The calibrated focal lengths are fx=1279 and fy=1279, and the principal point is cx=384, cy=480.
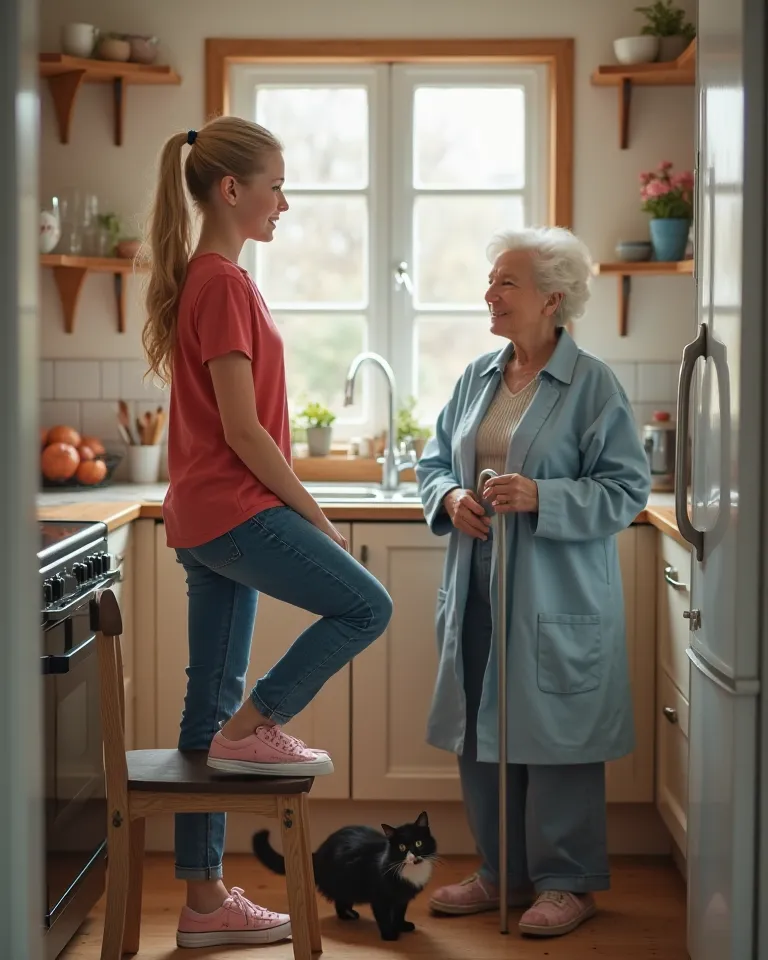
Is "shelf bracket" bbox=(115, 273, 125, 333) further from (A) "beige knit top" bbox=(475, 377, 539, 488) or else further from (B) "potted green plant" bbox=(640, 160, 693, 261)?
(B) "potted green plant" bbox=(640, 160, 693, 261)

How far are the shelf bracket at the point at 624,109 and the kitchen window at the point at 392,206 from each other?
8.8 inches

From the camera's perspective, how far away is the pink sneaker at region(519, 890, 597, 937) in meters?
2.82

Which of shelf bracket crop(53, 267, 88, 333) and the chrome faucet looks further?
shelf bracket crop(53, 267, 88, 333)

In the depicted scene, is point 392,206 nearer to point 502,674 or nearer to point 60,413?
point 60,413

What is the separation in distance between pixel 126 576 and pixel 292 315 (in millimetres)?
1130

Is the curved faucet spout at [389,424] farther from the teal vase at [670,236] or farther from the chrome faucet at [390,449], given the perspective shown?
the teal vase at [670,236]

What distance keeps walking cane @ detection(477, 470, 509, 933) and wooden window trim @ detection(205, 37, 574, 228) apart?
4.47 ft

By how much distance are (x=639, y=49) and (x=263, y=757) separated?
7.77 ft

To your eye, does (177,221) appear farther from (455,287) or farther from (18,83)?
(455,287)

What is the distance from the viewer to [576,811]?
2.88 m

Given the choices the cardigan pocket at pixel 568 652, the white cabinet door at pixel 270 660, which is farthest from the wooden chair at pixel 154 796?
the white cabinet door at pixel 270 660

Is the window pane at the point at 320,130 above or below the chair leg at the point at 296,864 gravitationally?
above

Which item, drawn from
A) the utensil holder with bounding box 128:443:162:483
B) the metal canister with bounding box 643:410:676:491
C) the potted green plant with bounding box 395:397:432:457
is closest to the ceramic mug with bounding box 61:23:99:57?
the utensil holder with bounding box 128:443:162:483

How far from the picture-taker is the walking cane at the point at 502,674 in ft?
9.15
